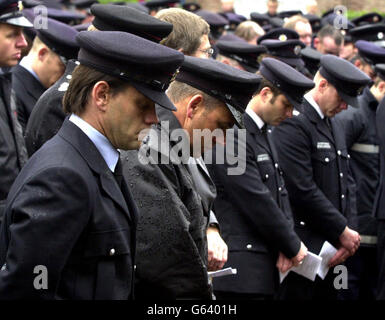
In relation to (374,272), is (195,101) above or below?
above

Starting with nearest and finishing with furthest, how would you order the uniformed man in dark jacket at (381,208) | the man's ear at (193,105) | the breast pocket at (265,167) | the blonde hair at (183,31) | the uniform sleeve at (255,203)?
the man's ear at (193,105) < the blonde hair at (183,31) < the uniform sleeve at (255,203) < the breast pocket at (265,167) < the uniformed man in dark jacket at (381,208)

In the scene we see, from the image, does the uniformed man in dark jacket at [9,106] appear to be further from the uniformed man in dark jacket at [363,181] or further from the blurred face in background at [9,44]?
the uniformed man in dark jacket at [363,181]

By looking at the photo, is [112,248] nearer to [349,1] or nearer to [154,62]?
[154,62]

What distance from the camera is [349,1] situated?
731 inches

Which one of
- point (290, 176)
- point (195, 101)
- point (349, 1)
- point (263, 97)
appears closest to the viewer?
point (195, 101)

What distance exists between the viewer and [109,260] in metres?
2.40

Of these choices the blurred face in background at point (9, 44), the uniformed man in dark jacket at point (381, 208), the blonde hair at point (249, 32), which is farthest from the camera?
the blonde hair at point (249, 32)

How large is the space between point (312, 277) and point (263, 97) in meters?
1.26

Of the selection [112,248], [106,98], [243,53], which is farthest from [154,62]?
[243,53]

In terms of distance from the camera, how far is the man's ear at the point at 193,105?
10.5ft

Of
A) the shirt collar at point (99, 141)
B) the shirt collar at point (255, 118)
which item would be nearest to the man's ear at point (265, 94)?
the shirt collar at point (255, 118)

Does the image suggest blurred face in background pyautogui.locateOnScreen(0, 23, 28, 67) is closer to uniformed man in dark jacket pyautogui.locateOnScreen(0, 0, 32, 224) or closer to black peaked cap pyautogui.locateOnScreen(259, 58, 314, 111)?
uniformed man in dark jacket pyautogui.locateOnScreen(0, 0, 32, 224)

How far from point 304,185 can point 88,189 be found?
317cm

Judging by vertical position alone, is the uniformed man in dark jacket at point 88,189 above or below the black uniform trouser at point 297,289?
above
